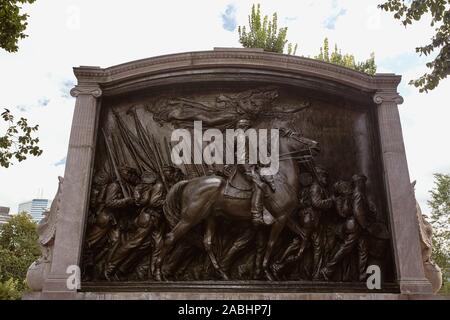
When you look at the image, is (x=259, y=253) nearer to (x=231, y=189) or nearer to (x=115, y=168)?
(x=231, y=189)

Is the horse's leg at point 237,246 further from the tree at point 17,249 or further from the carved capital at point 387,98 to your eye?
the tree at point 17,249

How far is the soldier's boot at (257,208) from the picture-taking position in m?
7.52

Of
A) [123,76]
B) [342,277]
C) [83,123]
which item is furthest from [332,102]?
[83,123]

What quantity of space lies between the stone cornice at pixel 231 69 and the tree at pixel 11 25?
3.61 meters

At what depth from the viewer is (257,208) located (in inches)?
297

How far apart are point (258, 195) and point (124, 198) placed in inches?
112

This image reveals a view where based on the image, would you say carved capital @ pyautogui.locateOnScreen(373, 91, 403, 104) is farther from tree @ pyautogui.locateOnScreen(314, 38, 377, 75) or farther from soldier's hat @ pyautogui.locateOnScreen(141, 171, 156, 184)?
tree @ pyautogui.locateOnScreen(314, 38, 377, 75)

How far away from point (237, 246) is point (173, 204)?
165 cm

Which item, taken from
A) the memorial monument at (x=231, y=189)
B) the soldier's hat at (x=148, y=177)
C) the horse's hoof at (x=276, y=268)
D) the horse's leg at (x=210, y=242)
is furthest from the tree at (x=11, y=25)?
the horse's hoof at (x=276, y=268)

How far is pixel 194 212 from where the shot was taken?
7605mm

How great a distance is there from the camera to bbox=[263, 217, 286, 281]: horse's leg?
25.3 feet

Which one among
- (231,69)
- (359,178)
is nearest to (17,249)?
(231,69)

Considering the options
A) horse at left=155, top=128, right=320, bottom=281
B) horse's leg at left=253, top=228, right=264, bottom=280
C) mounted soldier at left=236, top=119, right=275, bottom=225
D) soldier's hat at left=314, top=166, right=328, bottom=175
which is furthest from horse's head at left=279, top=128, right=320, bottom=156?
horse's leg at left=253, top=228, right=264, bottom=280

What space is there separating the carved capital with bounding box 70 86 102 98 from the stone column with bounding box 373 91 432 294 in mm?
6385
